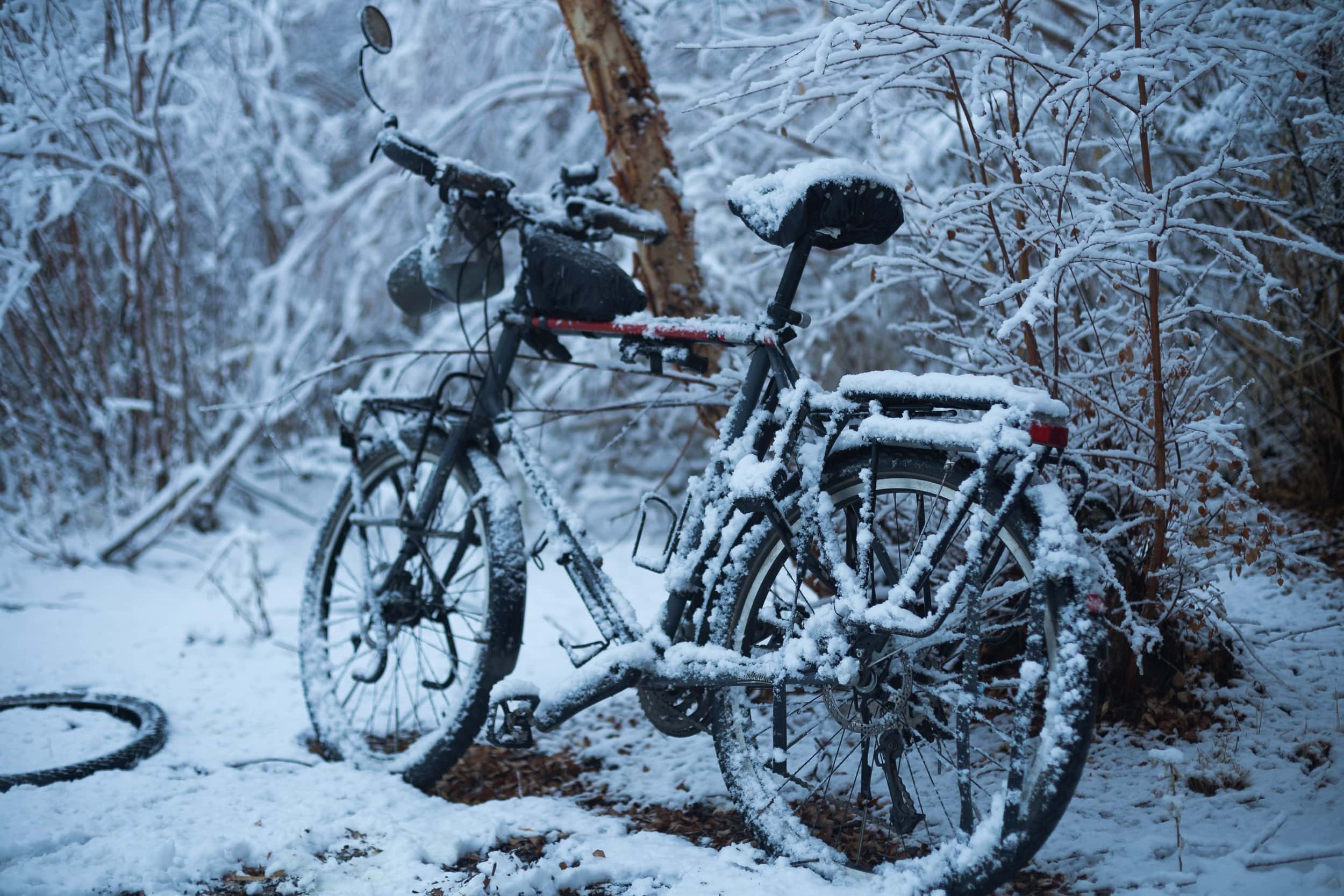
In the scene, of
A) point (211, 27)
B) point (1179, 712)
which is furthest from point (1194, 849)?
point (211, 27)

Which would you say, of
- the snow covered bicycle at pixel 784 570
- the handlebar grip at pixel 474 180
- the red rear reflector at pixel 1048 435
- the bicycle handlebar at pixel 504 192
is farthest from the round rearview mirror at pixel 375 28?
the red rear reflector at pixel 1048 435

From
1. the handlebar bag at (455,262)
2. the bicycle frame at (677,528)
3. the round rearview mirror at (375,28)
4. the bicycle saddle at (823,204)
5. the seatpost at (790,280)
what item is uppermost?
the round rearview mirror at (375,28)

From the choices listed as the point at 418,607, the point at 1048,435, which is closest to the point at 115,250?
the point at 418,607

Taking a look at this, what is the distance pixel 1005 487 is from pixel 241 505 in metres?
5.06

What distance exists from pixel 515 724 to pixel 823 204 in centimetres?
134

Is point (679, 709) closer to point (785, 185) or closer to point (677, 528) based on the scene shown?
point (677, 528)

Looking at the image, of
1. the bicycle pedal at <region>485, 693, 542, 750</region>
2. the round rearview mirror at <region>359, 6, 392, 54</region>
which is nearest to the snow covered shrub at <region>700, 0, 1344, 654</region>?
the round rearview mirror at <region>359, 6, 392, 54</region>

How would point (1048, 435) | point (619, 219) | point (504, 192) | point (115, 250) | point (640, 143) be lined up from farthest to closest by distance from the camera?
1. point (115, 250)
2. point (640, 143)
3. point (619, 219)
4. point (504, 192)
5. point (1048, 435)

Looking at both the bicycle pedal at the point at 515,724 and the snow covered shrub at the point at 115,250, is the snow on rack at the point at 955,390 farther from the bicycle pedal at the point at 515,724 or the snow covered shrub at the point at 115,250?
the snow covered shrub at the point at 115,250

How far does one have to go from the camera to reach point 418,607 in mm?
2393

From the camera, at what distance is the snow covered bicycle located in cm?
147

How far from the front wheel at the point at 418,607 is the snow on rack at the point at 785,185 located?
0.96 meters

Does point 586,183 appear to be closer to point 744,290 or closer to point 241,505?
point 744,290

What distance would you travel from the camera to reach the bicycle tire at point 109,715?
7.47 feet
